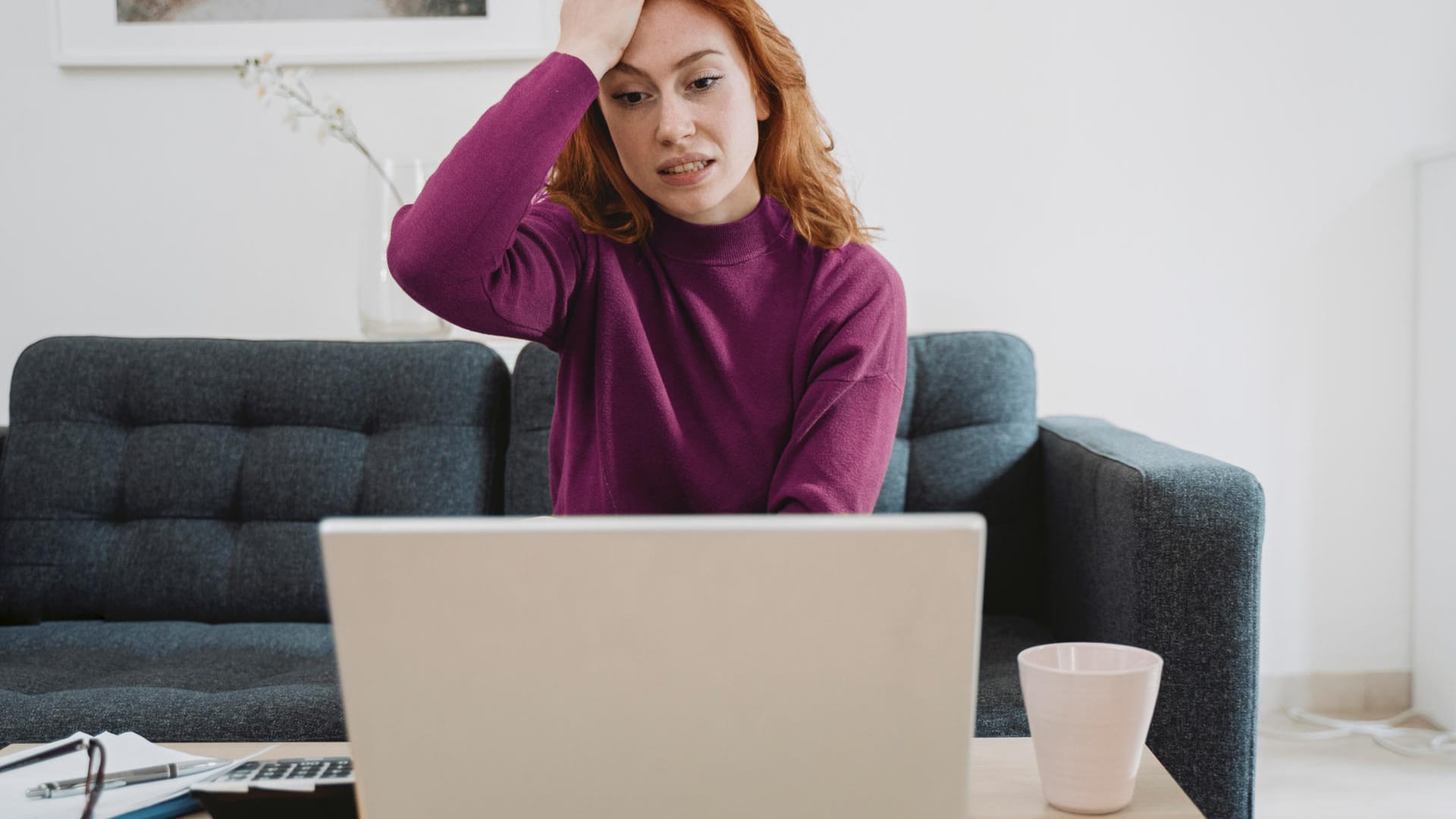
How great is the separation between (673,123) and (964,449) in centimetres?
102

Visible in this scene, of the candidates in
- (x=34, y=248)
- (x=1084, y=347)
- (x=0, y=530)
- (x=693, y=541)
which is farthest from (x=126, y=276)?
(x=693, y=541)

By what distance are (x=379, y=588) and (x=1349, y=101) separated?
2377 mm

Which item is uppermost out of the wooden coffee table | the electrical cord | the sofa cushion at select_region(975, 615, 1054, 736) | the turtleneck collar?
the turtleneck collar

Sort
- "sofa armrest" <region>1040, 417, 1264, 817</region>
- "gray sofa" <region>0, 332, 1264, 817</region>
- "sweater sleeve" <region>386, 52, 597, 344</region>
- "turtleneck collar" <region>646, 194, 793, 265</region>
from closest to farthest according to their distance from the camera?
1. "sweater sleeve" <region>386, 52, 597, 344</region>
2. "turtleneck collar" <region>646, 194, 793, 265</region>
3. "sofa armrest" <region>1040, 417, 1264, 817</region>
4. "gray sofa" <region>0, 332, 1264, 817</region>

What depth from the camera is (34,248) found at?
2391 millimetres

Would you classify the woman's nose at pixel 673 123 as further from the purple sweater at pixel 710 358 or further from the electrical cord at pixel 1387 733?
the electrical cord at pixel 1387 733

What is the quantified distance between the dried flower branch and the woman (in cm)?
106

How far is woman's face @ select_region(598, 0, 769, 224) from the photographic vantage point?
112 centimetres

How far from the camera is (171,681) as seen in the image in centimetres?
163

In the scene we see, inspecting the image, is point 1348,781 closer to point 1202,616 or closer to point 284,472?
point 1202,616

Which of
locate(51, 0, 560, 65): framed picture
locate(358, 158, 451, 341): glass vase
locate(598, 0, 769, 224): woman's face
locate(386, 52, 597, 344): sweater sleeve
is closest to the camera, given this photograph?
locate(386, 52, 597, 344): sweater sleeve

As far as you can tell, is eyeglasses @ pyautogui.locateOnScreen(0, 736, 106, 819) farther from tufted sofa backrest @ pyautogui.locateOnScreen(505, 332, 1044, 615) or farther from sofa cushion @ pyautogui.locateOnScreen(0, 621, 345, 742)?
tufted sofa backrest @ pyautogui.locateOnScreen(505, 332, 1044, 615)

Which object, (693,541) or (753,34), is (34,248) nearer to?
(753,34)

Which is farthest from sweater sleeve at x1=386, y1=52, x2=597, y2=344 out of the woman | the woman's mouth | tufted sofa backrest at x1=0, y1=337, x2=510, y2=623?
tufted sofa backrest at x1=0, y1=337, x2=510, y2=623
